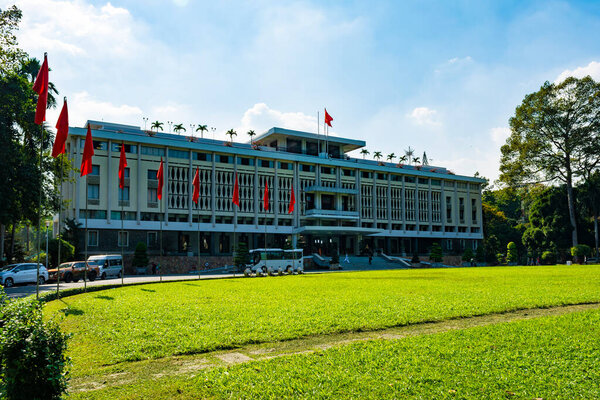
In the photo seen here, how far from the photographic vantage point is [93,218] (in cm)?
5262

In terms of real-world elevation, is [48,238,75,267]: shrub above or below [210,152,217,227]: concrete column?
below

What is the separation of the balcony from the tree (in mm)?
22482

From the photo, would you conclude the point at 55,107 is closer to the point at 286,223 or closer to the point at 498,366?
the point at 286,223

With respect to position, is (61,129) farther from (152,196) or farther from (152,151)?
(152,151)

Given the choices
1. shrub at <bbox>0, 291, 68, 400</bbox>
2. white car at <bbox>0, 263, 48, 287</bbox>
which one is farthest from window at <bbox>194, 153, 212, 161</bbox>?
shrub at <bbox>0, 291, 68, 400</bbox>

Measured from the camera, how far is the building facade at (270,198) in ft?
177

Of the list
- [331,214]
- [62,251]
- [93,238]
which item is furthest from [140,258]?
[331,214]

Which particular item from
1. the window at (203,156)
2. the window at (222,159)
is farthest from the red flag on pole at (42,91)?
the window at (222,159)

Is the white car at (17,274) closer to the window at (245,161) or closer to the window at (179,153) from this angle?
the window at (179,153)

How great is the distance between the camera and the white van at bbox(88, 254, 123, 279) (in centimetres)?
3825

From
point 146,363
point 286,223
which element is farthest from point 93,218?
point 146,363

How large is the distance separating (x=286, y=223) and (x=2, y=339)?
62.3 m

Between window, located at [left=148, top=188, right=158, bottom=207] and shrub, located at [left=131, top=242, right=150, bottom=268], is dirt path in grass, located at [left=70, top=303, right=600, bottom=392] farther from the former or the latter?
window, located at [left=148, top=188, right=158, bottom=207]

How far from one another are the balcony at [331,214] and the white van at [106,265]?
31.7m
